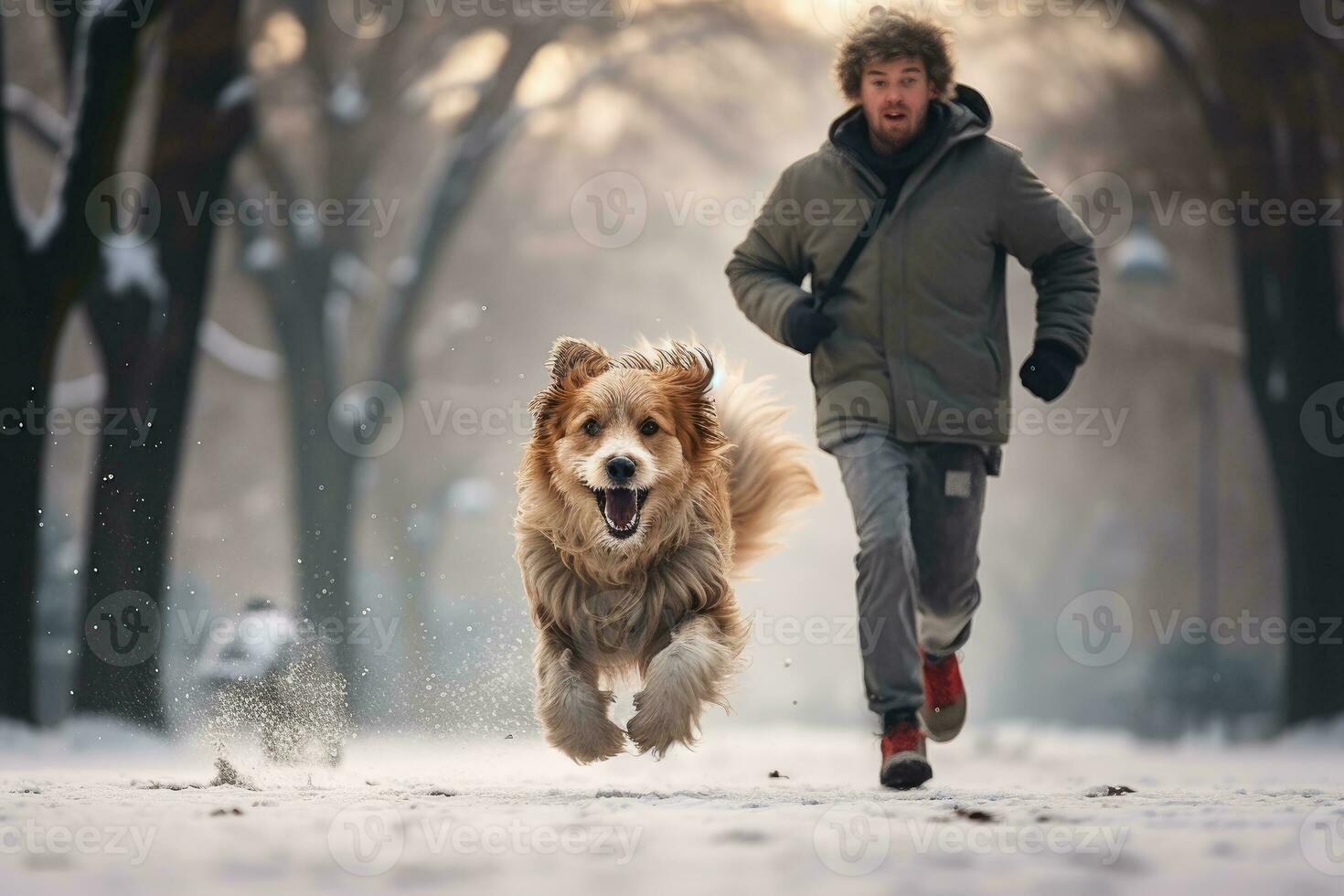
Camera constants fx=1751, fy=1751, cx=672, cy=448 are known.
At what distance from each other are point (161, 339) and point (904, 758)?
6534 millimetres

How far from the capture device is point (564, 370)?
655 centimetres

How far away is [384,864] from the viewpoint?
441cm

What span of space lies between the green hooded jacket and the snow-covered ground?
1.38 metres

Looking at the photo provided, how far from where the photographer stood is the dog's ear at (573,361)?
21.4 ft

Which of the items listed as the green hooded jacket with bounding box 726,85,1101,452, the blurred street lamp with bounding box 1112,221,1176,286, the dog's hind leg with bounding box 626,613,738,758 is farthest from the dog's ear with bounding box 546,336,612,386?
the blurred street lamp with bounding box 1112,221,1176,286

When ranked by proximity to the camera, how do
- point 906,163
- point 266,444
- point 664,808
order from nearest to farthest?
point 664,808, point 906,163, point 266,444

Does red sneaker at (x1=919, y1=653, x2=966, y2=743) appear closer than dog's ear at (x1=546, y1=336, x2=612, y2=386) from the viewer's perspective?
No

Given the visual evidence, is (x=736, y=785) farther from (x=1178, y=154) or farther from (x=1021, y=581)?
(x=1021, y=581)

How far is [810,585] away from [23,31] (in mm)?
16173

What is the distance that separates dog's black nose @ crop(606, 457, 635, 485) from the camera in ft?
20.1

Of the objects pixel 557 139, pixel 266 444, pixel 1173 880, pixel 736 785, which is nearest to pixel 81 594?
pixel 736 785

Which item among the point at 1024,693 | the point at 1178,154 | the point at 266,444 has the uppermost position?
the point at 1178,154

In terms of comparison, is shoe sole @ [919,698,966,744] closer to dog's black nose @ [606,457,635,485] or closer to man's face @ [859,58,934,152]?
dog's black nose @ [606,457,635,485]

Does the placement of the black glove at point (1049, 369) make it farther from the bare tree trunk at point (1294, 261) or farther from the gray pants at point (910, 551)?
the bare tree trunk at point (1294, 261)
